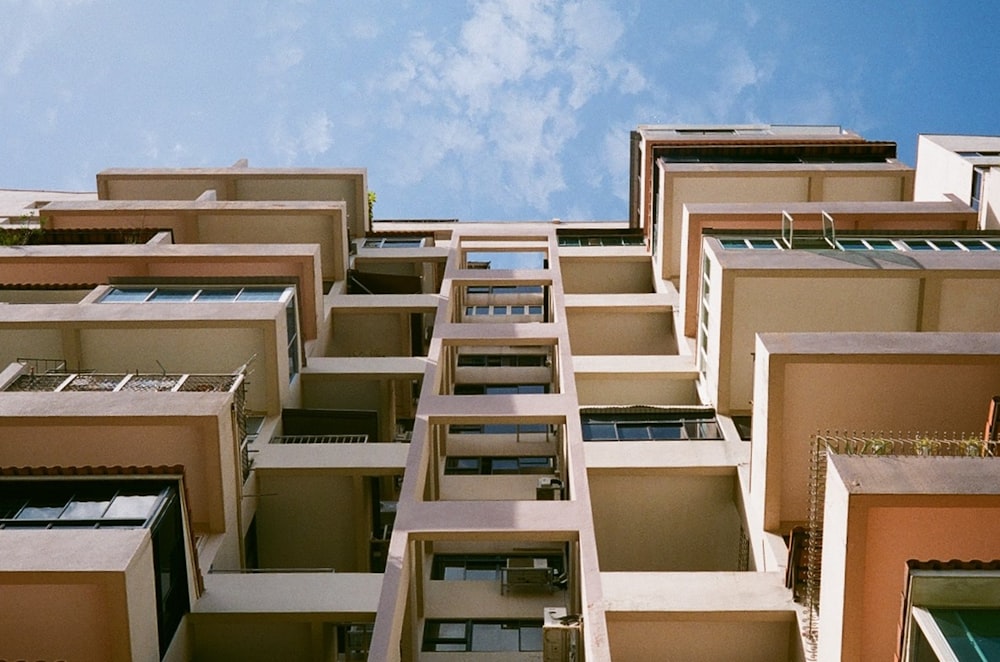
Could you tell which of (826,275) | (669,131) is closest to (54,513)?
(826,275)

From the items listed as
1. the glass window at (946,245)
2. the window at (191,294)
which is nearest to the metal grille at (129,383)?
the window at (191,294)

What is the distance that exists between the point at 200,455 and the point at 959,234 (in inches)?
990

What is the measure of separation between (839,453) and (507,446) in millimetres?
15466

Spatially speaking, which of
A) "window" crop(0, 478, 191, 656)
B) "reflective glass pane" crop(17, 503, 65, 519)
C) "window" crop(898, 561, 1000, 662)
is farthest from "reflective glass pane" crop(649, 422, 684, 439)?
"reflective glass pane" crop(17, 503, 65, 519)

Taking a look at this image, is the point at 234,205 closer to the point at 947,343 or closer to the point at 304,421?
the point at 304,421

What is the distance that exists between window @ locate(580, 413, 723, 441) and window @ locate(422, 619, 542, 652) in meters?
5.36

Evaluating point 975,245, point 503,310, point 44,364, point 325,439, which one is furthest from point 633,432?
point 503,310

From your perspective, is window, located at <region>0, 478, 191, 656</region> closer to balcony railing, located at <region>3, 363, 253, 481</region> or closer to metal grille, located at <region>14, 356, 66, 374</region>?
balcony railing, located at <region>3, 363, 253, 481</region>

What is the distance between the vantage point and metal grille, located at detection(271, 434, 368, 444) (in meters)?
27.2

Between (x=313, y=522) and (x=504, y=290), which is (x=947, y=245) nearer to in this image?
(x=504, y=290)

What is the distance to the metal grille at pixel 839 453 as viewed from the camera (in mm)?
18219

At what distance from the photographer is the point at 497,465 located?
1275 inches

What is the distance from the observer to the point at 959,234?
32.2 m

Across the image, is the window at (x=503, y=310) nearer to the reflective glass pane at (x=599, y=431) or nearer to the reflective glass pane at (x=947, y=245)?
the reflective glass pane at (x=599, y=431)
